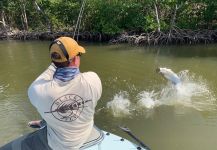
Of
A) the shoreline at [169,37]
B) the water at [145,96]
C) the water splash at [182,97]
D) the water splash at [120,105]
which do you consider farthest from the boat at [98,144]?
the shoreline at [169,37]

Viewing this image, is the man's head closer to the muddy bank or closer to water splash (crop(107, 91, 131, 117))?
water splash (crop(107, 91, 131, 117))

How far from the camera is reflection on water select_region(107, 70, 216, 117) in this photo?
1011 centimetres

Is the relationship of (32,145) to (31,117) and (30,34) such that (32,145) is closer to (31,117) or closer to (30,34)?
(31,117)

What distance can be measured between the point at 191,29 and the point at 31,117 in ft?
42.3

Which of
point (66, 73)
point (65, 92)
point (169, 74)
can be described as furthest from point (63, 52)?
point (169, 74)

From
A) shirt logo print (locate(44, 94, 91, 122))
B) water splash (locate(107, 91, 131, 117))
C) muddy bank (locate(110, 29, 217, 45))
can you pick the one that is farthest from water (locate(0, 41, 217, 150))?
shirt logo print (locate(44, 94, 91, 122))

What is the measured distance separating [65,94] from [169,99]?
6825mm

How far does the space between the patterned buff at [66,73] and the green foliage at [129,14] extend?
16427 millimetres

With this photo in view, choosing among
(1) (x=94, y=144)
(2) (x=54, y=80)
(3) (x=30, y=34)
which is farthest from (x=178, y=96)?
(3) (x=30, y=34)

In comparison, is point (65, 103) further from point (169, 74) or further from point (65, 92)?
point (169, 74)

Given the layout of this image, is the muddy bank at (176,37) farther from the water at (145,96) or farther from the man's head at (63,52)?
the man's head at (63,52)

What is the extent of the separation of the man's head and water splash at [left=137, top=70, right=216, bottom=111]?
6.27 m

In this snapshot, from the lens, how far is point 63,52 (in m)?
4.11

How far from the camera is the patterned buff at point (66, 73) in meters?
4.15
